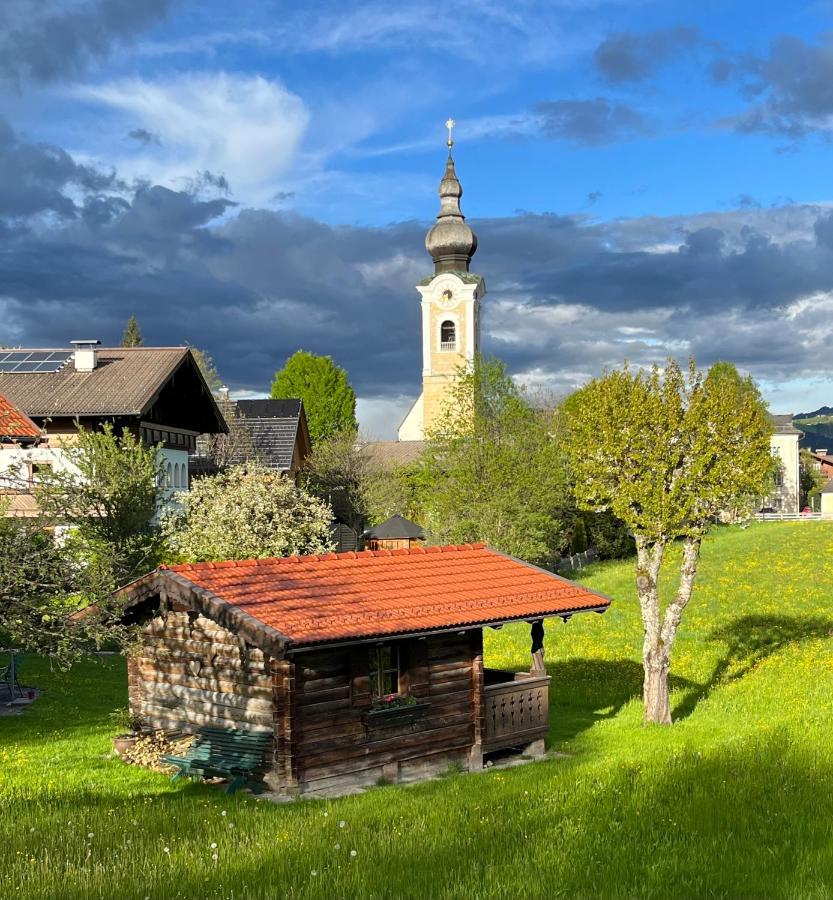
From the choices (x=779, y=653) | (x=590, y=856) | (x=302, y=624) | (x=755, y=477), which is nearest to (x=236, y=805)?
(x=302, y=624)

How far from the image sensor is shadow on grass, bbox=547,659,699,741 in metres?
21.7

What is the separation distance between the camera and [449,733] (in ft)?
55.7

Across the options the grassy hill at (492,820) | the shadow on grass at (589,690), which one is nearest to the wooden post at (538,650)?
the grassy hill at (492,820)

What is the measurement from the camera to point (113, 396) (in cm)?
3772

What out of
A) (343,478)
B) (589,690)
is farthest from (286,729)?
(343,478)

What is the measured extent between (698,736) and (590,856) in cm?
944

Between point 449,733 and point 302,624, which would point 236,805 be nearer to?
point 302,624

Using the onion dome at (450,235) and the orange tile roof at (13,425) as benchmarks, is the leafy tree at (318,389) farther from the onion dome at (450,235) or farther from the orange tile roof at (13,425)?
the orange tile roof at (13,425)

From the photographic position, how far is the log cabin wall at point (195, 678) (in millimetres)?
15500

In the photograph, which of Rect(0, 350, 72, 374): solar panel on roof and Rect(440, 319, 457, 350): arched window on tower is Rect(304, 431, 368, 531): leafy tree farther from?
Rect(440, 319, 457, 350): arched window on tower

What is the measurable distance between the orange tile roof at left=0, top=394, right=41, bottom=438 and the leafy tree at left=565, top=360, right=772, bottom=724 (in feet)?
37.0

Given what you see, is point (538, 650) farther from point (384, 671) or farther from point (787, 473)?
point (787, 473)

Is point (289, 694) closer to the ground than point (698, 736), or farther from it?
farther from it

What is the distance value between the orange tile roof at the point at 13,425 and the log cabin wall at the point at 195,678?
205 inches
